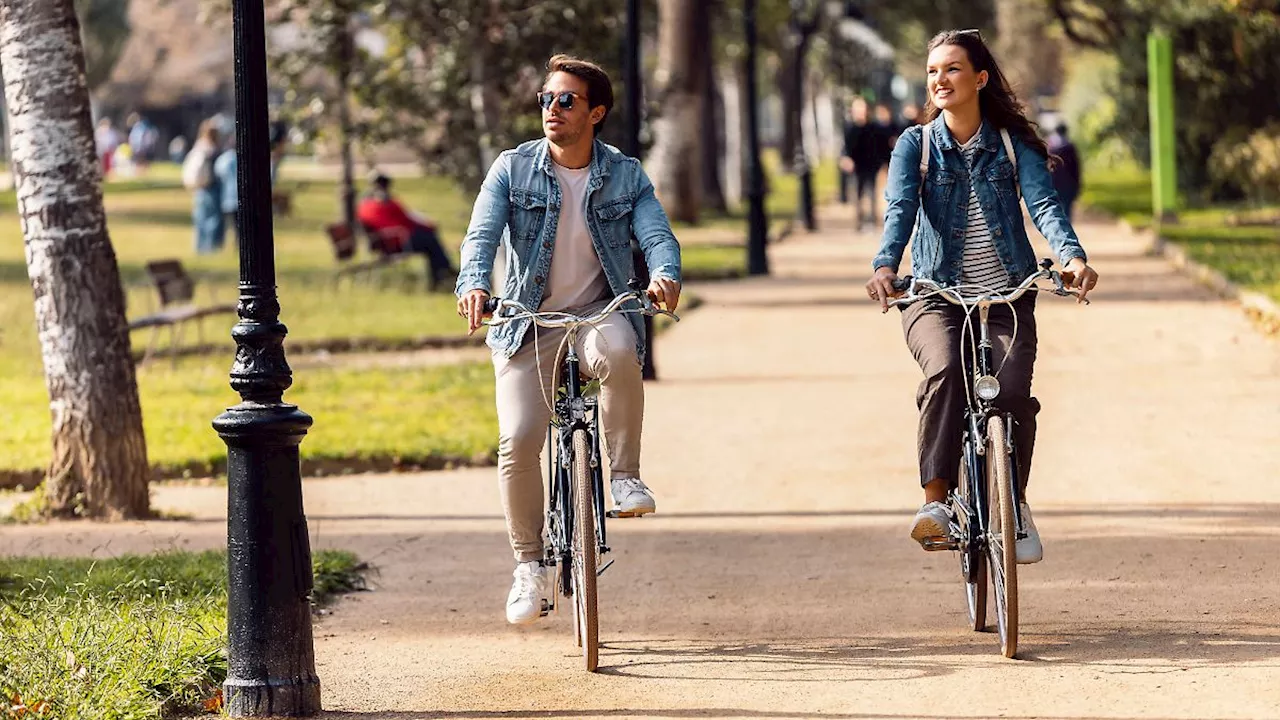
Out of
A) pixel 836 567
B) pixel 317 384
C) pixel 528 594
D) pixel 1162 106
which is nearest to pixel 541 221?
pixel 528 594

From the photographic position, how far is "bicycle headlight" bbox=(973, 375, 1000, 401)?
22.0 feet

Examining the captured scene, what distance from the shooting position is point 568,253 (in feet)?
22.6

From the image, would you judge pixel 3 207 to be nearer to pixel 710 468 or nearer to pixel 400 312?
pixel 400 312

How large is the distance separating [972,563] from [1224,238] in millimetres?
19456

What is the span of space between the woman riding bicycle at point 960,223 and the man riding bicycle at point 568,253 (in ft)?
2.57

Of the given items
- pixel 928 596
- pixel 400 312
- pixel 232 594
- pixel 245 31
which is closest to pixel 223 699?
pixel 232 594

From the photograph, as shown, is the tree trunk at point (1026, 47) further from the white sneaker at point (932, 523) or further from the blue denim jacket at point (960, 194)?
the white sneaker at point (932, 523)

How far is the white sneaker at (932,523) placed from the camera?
697cm

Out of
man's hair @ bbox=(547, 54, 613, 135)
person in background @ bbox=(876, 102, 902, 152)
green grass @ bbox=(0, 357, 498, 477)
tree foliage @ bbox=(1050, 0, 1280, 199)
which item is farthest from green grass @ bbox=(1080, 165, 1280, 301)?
man's hair @ bbox=(547, 54, 613, 135)

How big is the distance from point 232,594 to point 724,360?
34.7 feet

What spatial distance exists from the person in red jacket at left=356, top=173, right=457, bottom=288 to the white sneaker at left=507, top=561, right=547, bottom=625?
664 inches

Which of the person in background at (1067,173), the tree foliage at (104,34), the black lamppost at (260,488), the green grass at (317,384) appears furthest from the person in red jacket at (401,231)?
the tree foliage at (104,34)

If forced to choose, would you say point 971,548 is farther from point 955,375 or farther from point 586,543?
point 586,543

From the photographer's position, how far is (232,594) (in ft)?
20.5
